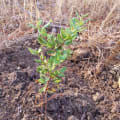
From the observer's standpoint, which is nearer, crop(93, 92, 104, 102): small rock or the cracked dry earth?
the cracked dry earth

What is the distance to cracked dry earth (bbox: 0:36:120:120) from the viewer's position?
105cm

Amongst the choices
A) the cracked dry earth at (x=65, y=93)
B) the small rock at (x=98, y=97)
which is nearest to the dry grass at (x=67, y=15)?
the cracked dry earth at (x=65, y=93)

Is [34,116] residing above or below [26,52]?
below

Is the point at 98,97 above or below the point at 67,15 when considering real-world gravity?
below

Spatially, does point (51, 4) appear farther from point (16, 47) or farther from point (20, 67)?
point (20, 67)

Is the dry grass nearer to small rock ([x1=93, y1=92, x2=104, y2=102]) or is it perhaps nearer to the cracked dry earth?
the cracked dry earth

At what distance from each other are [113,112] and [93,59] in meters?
0.54

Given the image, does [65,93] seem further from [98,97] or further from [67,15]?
[67,15]

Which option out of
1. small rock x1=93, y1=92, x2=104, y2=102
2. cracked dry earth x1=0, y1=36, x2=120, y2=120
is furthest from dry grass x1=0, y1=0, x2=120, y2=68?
small rock x1=93, y1=92, x2=104, y2=102

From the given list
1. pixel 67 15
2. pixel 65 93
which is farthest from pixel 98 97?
pixel 67 15

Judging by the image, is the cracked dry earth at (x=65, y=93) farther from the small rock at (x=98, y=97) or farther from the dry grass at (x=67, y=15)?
the dry grass at (x=67, y=15)

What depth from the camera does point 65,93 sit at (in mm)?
1174

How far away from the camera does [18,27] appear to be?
2.10m

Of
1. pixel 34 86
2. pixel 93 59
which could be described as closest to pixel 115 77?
pixel 93 59
